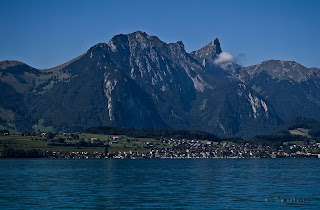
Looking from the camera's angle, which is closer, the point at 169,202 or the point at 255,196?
the point at 169,202

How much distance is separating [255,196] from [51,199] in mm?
36197

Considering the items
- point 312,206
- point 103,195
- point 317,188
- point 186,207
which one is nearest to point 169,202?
point 186,207

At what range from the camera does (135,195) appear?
334 feet

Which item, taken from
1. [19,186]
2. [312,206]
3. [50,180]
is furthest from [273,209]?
[50,180]

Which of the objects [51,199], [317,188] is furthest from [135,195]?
[317,188]

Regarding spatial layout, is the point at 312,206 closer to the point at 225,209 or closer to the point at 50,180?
the point at 225,209

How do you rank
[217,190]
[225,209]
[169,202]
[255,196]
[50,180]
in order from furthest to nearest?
[50,180] → [217,190] → [255,196] → [169,202] → [225,209]

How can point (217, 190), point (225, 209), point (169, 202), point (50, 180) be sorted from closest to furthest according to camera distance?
point (225, 209) → point (169, 202) → point (217, 190) → point (50, 180)

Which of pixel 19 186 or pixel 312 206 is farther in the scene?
pixel 19 186

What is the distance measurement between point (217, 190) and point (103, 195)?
23607mm

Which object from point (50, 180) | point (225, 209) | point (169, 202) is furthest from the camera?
point (50, 180)

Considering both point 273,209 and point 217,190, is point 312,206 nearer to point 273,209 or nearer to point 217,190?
point 273,209

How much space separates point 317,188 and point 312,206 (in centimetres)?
2954

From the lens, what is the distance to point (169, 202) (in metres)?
91.9
